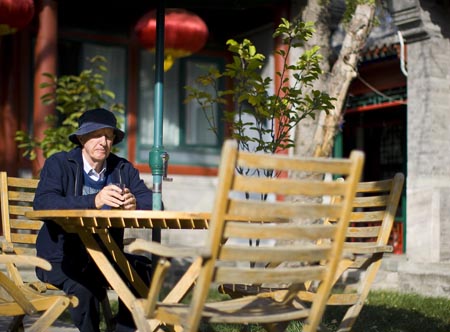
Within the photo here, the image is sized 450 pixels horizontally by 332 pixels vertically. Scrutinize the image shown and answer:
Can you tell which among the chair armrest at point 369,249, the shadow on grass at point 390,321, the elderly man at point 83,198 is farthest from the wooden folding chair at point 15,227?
the shadow on grass at point 390,321

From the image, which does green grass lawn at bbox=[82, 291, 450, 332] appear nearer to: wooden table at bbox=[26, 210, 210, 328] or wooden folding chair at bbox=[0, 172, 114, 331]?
wooden folding chair at bbox=[0, 172, 114, 331]

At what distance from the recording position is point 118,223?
3.54 m

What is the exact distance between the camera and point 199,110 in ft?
39.0

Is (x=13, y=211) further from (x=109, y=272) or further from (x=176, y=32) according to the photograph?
(x=176, y=32)

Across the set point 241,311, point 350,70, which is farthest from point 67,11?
point 241,311

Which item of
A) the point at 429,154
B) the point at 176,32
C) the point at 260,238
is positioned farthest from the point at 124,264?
the point at 176,32

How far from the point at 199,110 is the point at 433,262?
4543 millimetres

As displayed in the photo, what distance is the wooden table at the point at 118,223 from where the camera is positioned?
335 cm

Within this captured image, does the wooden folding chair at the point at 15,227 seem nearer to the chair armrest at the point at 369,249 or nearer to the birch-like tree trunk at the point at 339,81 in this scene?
the chair armrest at the point at 369,249

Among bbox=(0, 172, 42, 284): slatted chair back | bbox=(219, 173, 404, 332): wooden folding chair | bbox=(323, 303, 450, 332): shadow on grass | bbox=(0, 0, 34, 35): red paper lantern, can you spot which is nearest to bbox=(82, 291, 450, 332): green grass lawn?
bbox=(323, 303, 450, 332): shadow on grass

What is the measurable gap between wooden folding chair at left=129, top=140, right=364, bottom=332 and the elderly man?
36.0 inches

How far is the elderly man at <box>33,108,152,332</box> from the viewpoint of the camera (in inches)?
155

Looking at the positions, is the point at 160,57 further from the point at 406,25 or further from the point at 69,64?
the point at 69,64

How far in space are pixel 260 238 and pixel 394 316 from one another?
152 inches
